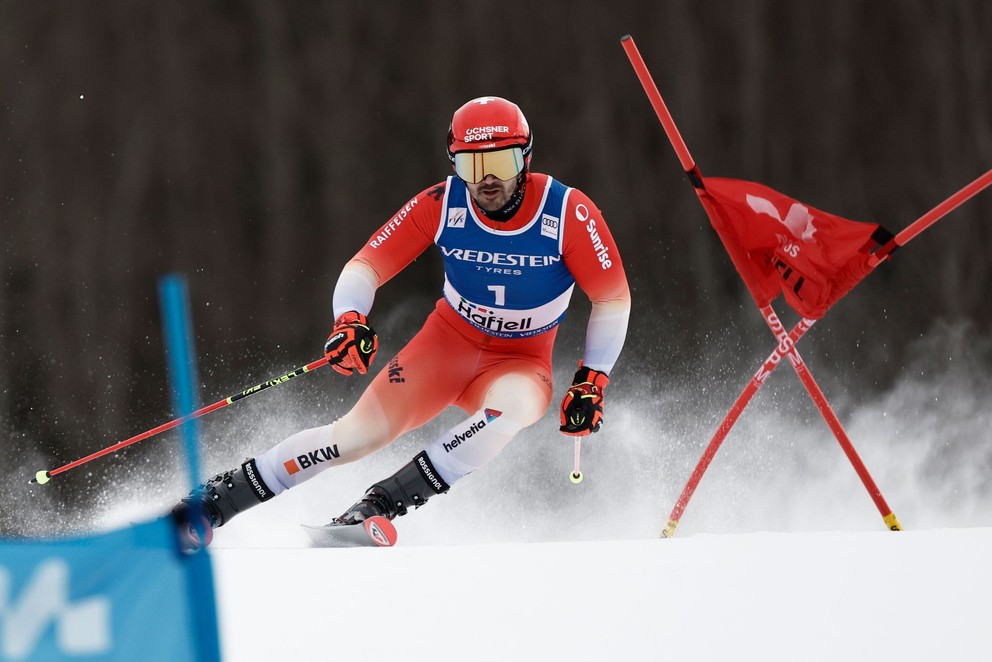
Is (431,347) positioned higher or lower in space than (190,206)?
lower

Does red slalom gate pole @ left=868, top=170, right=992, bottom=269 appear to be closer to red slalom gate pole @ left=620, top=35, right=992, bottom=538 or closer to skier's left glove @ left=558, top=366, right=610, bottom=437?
red slalom gate pole @ left=620, top=35, right=992, bottom=538

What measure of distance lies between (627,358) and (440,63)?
75.0 inches

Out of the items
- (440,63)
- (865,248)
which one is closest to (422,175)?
(440,63)

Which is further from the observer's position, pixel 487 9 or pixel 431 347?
pixel 487 9

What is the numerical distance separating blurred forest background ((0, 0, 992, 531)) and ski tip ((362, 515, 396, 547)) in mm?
2813

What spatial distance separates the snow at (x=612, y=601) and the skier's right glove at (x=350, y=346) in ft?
3.07

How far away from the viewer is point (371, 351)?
2.99 m

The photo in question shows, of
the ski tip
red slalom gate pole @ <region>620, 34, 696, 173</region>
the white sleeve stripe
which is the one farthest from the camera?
red slalom gate pole @ <region>620, 34, 696, 173</region>

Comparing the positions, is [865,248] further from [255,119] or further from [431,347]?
[255,119]

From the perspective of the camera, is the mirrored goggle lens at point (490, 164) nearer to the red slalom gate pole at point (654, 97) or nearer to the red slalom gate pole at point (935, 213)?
the red slalom gate pole at point (654, 97)

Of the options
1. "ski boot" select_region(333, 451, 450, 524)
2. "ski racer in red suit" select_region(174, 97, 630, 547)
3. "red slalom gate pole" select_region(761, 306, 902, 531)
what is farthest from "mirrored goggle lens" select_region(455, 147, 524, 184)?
"red slalom gate pole" select_region(761, 306, 902, 531)

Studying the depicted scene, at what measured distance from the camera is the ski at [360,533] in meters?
2.77

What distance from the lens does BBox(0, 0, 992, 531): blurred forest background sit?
17.2ft

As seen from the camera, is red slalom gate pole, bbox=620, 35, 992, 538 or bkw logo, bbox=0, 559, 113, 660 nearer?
bkw logo, bbox=0, 559, 113, 660
